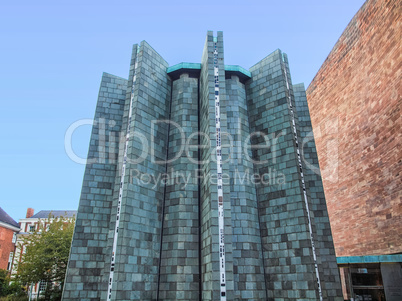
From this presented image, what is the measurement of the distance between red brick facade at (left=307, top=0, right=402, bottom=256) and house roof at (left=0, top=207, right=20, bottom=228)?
42.7m

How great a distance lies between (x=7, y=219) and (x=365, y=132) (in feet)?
157

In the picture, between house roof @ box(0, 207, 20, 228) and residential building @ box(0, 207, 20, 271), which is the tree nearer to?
residential building @ box(0, 207, 20, 271)

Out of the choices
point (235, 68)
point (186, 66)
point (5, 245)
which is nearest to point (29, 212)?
point (5, 245)

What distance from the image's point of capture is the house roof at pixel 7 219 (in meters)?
44.2

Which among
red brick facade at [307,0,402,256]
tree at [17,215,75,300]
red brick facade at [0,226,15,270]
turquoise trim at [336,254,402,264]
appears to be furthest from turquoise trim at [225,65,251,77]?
red brick facade at [0,226,15,270]

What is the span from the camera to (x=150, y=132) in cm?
1814

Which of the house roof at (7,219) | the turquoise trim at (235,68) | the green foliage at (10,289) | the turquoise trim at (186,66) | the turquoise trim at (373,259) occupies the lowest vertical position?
the green foliage at (10,289)

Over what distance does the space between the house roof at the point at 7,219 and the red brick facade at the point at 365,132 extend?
42719mm

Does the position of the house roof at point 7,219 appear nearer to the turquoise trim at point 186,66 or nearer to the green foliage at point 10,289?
the green foliage at point 10,289

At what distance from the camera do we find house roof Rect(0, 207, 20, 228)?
44188mm

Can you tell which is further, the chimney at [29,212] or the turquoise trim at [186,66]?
the chimney at [29,212]

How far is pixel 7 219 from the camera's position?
45750 millimetres

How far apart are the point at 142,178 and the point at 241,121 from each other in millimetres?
6938

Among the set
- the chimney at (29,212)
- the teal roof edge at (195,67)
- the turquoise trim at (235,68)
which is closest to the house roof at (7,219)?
the chimney at (29,212)
